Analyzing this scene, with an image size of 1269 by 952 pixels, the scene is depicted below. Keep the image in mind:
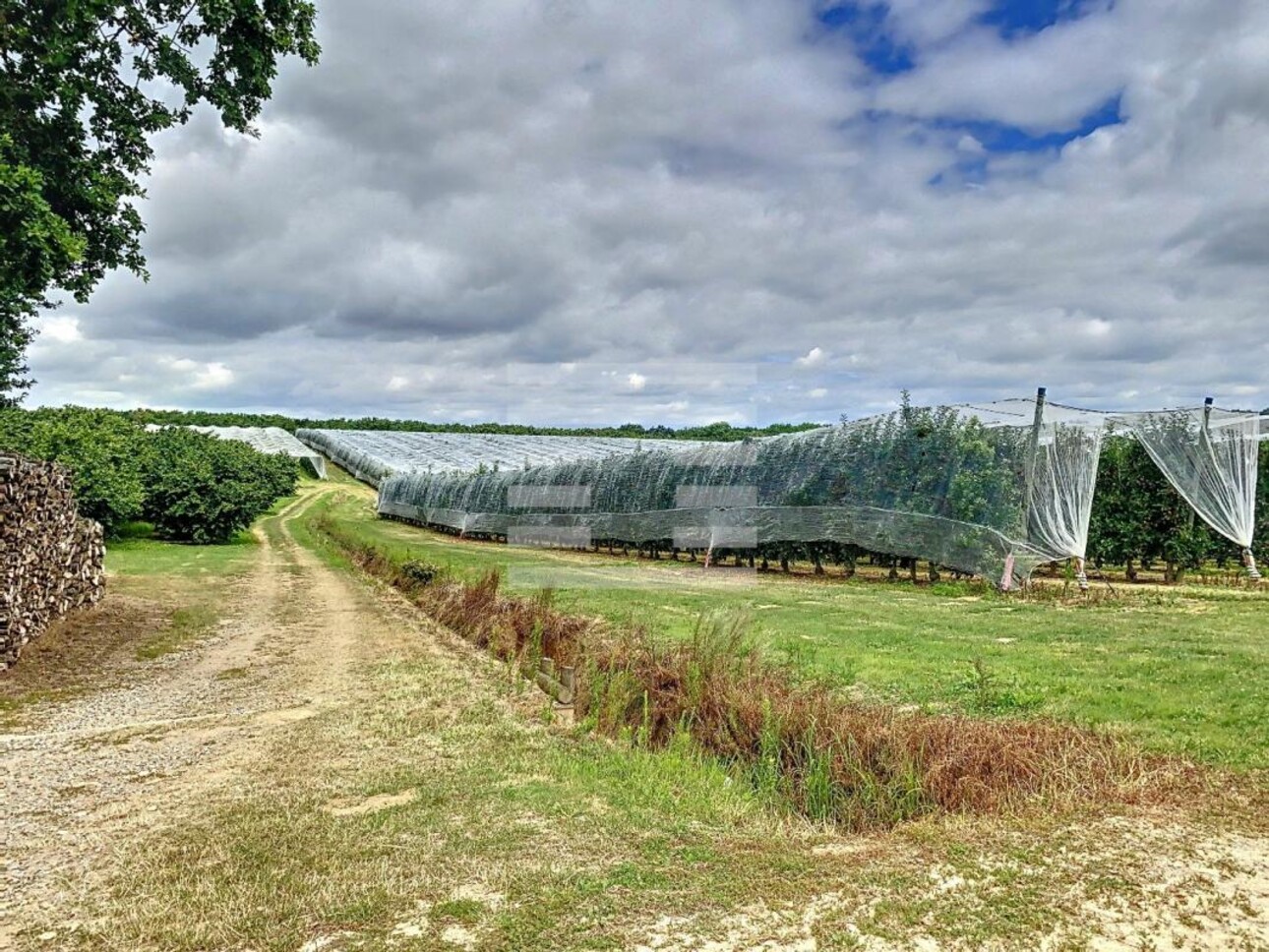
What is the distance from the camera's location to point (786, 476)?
671 inches

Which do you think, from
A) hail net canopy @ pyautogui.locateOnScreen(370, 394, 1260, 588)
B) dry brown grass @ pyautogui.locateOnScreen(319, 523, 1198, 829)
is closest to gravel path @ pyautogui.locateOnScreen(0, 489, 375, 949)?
dry brown grass @ pyautogui.locateOnScreen(319, 523, 1198, 829)

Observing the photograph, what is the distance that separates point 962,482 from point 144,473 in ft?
76.4

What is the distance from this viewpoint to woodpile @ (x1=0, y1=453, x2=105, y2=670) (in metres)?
8.08

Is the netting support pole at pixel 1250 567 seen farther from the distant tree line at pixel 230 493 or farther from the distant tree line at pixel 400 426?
the distant tree line at pixel 400 426

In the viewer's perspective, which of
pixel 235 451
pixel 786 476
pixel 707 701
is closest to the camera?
pixel 707 701

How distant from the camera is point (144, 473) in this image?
936 inches

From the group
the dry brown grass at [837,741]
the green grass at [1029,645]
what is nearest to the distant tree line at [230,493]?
the green grass at [1029,645]

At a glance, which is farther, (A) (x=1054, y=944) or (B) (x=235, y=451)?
(B) (x=235, y=451)

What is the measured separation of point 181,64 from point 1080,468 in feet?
47.9

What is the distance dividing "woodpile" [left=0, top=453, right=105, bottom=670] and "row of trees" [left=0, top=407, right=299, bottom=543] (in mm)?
9706

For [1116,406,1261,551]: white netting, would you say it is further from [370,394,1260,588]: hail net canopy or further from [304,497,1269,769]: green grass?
[304,497,1269,769]: green grass

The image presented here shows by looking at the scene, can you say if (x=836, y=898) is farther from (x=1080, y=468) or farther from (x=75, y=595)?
(x=1080, y=468)

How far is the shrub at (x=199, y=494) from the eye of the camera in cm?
2383

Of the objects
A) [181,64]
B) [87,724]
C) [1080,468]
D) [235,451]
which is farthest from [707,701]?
[235,451]
